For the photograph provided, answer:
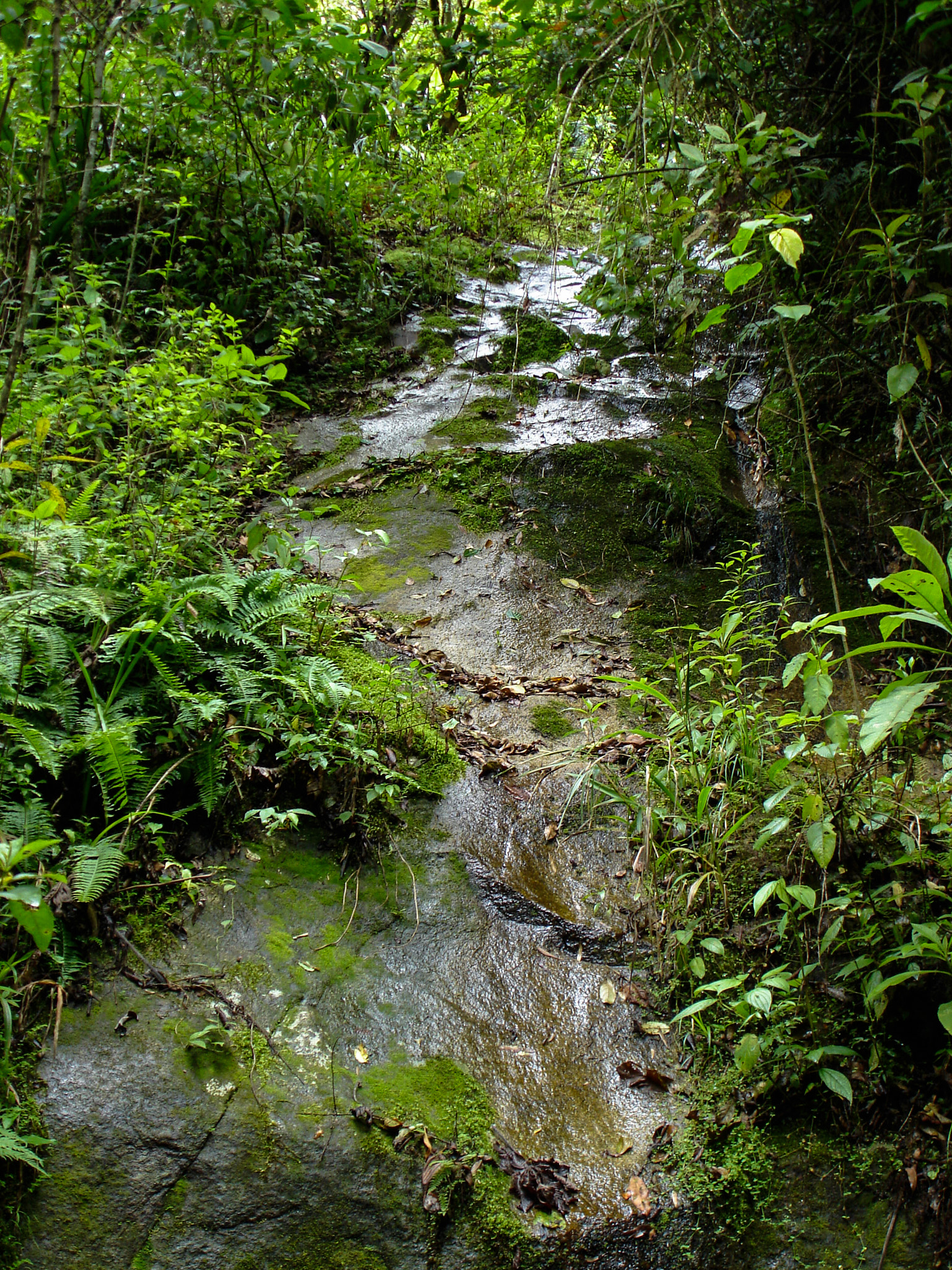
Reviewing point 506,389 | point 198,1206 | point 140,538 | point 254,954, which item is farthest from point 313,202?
point 198,1206

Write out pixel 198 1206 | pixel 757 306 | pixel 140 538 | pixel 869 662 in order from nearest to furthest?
1. pixel 198 1206
2. pixel 140 538
3. pixel 869 662
4. pixel 757 306

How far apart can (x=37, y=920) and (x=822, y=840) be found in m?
2.34

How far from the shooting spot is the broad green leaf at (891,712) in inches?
71.9

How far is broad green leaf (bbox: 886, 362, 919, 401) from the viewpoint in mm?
2891

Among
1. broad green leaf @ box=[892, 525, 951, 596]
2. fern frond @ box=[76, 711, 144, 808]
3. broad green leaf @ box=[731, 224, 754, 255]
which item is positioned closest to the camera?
broad green leaf @ box=[892, 525, 951, 596]

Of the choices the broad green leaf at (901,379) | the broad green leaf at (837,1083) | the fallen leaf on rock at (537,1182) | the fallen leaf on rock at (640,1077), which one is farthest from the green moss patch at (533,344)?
the fallen leaf on rock at (537,1182)

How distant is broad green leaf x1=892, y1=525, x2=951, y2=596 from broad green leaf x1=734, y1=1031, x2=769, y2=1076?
1.52 m

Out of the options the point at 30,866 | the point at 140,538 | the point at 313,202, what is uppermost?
the point at 313,202

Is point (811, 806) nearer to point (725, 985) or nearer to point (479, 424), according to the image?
point (725, 985)

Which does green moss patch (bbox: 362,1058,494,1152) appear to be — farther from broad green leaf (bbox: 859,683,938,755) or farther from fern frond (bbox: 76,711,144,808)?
broad green leaf (bbox: 859,683,938,755)

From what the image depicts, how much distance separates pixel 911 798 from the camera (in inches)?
118

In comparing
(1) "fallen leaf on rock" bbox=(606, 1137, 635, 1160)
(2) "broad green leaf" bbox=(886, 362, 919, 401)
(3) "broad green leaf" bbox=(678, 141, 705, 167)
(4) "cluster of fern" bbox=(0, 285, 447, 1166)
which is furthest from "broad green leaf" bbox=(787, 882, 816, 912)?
(3) "broad green leaf" bbox=(678, 141, 705, 167)

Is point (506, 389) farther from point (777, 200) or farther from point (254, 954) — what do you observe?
point (254, 954)

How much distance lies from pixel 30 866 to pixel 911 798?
3.27 meters
